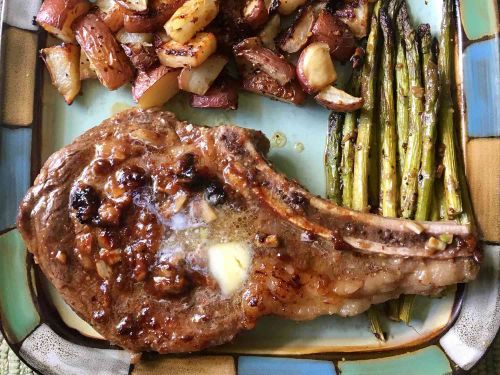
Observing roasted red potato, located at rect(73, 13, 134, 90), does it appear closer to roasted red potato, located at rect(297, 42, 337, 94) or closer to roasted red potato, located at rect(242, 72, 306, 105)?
roasted red potato, located at rect(242, 72, 306, 105)

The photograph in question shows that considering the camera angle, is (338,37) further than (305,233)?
Yes

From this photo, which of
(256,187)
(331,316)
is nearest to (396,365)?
(331,316)

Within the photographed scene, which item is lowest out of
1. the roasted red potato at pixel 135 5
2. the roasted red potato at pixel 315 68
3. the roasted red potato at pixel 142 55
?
the roasted red potato at pixel 315 68

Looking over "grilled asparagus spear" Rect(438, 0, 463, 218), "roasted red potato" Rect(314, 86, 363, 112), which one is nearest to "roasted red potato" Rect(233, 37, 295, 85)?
"roasted red potato" Rect(314, 86, 363, 112)

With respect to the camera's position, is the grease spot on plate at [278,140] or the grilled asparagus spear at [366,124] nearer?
the grilled asparagus spear at [366,124]

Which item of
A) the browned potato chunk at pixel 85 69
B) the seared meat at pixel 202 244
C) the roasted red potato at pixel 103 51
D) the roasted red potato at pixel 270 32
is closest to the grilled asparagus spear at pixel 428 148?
the seared meat at pixel 202 244

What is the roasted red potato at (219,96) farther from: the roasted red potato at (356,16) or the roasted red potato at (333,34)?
the roasted red potato at (356,16)

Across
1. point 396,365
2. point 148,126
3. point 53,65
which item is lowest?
point 396,365

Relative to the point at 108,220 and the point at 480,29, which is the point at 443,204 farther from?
the point at 108,220

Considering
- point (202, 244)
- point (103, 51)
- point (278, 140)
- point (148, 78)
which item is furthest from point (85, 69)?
point (202, 244)
